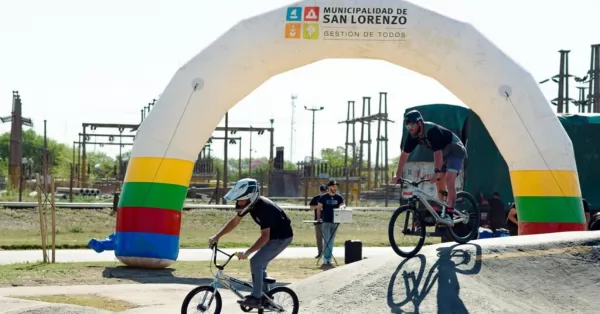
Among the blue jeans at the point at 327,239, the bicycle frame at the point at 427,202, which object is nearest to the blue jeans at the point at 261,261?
the bicycle frame at the point at 427,202

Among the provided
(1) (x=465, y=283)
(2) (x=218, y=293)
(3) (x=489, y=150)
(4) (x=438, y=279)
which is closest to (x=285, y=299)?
(2) (x=218, y=293)

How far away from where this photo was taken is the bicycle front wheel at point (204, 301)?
34.0 ft

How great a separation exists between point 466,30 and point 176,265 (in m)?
7.52

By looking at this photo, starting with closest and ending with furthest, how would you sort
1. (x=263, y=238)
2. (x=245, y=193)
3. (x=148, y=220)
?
(x=245, y=193) → (x=263, y=238) → (x=148, y=220)

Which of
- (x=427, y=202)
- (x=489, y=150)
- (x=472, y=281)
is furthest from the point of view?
(x=489, y=150)

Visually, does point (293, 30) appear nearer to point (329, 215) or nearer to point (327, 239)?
point (329, 215)

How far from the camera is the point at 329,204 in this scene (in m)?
19.8

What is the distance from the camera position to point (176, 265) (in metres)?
19.2

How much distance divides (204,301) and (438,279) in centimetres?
296

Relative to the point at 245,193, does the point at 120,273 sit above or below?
below

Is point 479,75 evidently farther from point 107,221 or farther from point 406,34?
point 107,221

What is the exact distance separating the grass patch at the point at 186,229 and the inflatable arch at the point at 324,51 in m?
6.52

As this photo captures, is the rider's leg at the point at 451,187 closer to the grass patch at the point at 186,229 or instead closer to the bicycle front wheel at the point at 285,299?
the bicycle front wheel at the point at 285,299

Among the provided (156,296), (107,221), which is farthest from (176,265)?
(107,221)
